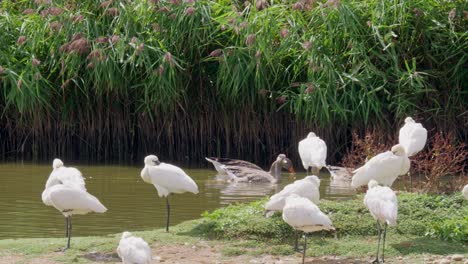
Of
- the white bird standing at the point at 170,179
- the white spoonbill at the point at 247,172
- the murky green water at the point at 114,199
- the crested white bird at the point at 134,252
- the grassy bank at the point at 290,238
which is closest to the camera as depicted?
the crested white bird at the point at 134,252

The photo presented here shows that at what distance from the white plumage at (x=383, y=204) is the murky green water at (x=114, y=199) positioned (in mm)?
3473

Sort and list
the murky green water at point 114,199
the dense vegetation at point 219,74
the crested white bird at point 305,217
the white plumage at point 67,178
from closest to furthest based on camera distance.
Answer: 1. the crested white bird at point 305,217
2. the white plumage at point 67,178
3. the murky green water at point 114,199
4. the dense vegetation at point 219,74

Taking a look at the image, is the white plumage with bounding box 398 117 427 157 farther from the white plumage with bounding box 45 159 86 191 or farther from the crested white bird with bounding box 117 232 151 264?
the crested white bird with bounding box 117 232 151 264

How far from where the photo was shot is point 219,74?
58.0 feet

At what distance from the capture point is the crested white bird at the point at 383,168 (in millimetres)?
10242

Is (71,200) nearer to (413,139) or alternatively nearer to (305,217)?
(305,217)

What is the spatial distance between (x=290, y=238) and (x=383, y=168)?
1.42 metres

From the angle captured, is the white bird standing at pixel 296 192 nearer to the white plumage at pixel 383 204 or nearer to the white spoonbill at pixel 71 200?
the white plumage at pixel 383 204

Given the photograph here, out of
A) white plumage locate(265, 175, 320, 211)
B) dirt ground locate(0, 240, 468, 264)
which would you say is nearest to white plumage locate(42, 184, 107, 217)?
dirt ground locate(0, 240, 468, 264)

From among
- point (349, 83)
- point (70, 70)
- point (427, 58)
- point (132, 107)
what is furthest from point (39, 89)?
point (427, 58)

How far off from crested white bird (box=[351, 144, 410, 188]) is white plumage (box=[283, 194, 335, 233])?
181 centimetres

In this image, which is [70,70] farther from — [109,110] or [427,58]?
[427,58]

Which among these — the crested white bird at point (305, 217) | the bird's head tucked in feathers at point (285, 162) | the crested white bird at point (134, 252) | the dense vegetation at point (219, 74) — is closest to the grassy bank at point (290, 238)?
the crested white bird at point (305, 217)

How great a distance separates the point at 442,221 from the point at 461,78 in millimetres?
8270
